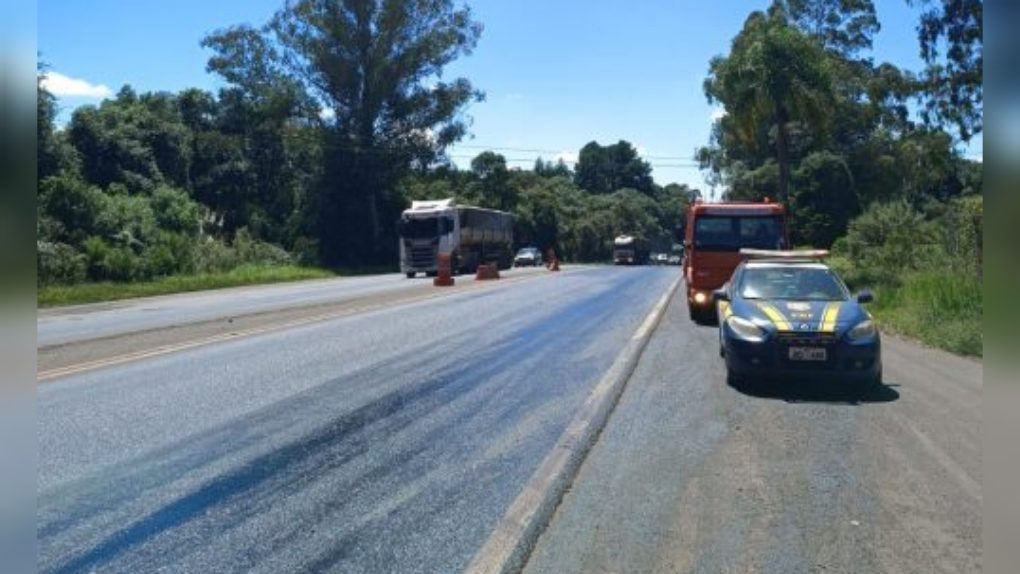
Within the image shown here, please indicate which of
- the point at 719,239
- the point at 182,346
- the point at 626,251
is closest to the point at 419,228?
the point at 719,239

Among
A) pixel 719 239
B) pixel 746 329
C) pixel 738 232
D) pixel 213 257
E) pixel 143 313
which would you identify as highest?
pixel 738 232

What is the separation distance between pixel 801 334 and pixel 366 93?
51.0 meters

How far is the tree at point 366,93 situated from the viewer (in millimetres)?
57031

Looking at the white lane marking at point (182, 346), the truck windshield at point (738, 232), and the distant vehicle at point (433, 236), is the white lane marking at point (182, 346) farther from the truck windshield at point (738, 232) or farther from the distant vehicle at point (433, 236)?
the distant vehicle at point (433, 236)

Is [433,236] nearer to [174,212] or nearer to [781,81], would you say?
[174,212]

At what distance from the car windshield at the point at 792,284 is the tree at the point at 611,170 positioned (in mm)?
129685

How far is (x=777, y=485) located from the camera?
6523 millimetres

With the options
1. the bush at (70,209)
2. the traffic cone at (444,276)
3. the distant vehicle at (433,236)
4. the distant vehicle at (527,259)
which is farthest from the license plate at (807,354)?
the distant vehicle at (527,259)

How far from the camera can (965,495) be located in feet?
20.3

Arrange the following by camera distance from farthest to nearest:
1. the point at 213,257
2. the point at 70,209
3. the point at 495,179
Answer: the point at 495,179, the point at 213,257, the point at 70,209

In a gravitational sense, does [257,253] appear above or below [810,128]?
below

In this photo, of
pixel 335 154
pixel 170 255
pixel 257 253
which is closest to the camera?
pixel 170 255

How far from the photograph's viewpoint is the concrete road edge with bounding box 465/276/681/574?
5.09 meters

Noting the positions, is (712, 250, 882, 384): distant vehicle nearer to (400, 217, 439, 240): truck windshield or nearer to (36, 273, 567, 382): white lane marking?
(36, 273, 567, 382): white lane marking
